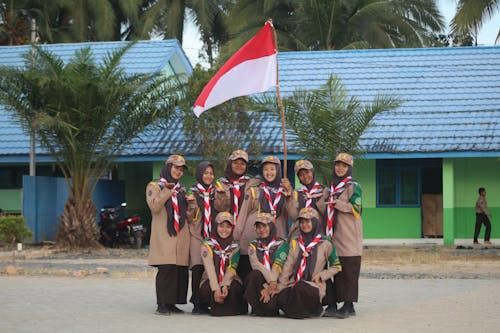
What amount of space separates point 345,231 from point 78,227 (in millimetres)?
11741

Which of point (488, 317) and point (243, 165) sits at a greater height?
point (243, 165)

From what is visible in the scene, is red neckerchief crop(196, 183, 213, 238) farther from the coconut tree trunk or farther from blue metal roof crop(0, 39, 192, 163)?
blue metal roof crop(0, 39, 192, 163)

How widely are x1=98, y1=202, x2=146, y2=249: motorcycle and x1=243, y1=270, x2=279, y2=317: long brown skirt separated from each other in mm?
12514

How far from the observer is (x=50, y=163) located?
84.5 ft

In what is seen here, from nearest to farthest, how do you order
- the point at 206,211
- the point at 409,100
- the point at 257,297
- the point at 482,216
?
the point at 257,297 < the point at 206,211 < the point at 482,216 < the point at 409,100

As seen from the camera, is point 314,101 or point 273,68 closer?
point 273,68

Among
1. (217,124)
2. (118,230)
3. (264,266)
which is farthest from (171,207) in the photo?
(118,230)

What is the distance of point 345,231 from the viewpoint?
10766mm

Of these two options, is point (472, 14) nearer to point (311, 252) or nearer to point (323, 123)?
point (323, 123)

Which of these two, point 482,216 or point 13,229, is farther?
point 482,216

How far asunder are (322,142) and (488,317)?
8.98 meters

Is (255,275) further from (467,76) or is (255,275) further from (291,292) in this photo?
(467,76)

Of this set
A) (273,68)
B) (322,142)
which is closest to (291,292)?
(273,68)

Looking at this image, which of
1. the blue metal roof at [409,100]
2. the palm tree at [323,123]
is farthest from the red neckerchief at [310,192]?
the blue metal roof at [409,100]
